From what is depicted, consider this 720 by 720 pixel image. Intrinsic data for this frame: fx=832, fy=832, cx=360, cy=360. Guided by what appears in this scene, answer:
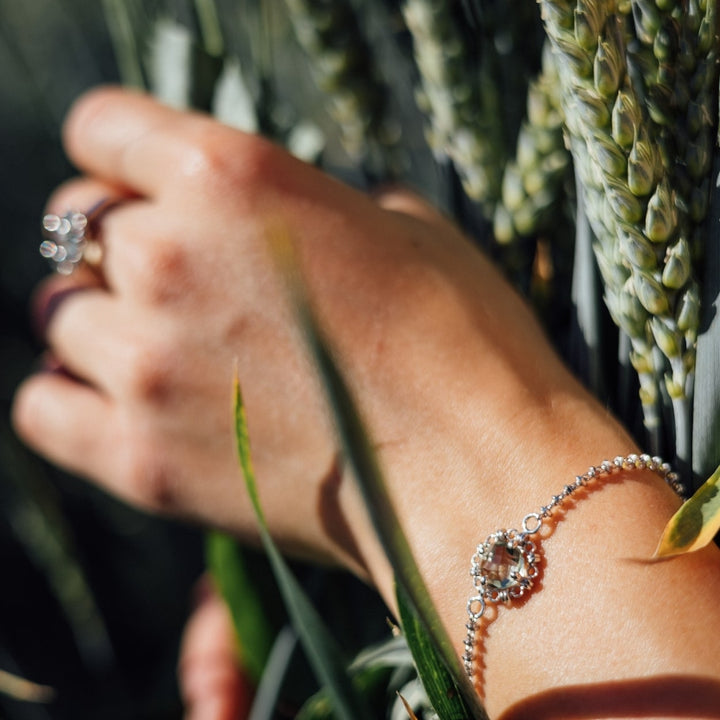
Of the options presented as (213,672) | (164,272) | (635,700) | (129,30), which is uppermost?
(129,30)

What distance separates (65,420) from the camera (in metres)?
0.47

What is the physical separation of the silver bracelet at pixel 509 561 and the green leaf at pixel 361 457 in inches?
2.9

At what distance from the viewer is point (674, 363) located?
0.30 meters

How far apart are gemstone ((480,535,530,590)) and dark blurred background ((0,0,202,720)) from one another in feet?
1.44

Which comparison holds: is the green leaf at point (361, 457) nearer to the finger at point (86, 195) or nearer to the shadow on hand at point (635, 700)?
the shadow on hand at point (635, 700)

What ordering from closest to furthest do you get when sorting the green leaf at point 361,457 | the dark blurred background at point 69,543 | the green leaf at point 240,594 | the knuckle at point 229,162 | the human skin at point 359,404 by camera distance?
the green leaf at point 361,457 → the human skin at point 359,404 → the knuckle at point 229,162 → the green leaf at point 240,594 → the dark blurred background at point 69,543

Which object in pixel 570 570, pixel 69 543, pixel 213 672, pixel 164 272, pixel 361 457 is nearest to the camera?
pixel 361 457

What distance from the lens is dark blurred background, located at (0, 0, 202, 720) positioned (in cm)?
70

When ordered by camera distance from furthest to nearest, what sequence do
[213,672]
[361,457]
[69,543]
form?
[69,543] → [213,672] → [361,457]

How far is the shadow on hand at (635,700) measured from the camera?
0.87 feet

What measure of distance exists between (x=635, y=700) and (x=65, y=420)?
331 millimetres

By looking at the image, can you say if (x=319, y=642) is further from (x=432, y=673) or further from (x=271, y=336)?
(x=271, y=336)

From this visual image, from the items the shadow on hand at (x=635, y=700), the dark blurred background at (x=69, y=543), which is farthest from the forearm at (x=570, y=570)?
the dark blurred background at (x=69, y=543)

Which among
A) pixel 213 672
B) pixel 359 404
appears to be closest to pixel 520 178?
pixel 359 404
